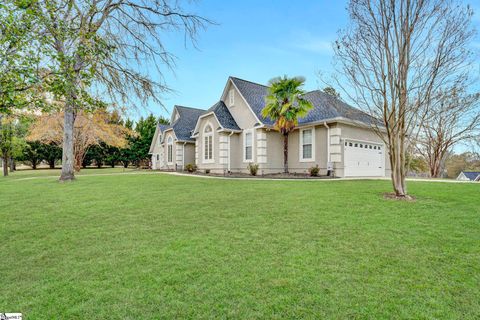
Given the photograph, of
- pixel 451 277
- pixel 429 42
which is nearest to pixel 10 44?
pixel 451 277

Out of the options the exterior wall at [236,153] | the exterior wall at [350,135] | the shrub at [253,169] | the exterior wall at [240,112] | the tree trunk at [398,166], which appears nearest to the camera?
the tree trunk at [398,166]

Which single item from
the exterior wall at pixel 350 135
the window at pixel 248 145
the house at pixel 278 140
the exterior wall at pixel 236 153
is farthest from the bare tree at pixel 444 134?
the exterior wall at pixel 236 153

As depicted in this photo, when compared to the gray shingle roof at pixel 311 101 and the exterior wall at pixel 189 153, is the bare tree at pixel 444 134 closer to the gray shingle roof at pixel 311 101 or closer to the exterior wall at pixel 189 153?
the gray shingle roof at pixel 311 101

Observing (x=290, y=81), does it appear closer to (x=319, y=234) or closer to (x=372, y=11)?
(x=372, y=11)

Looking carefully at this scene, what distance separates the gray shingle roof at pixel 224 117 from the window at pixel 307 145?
15.0 ft

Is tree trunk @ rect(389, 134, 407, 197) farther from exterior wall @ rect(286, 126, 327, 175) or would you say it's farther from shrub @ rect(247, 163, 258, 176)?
shrub @ rect(247, 163, 258, 176)

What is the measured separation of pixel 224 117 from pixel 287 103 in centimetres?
546

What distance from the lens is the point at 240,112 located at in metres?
18.4

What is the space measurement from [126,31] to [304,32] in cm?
844

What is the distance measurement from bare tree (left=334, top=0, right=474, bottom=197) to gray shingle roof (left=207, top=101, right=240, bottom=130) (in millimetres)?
10385

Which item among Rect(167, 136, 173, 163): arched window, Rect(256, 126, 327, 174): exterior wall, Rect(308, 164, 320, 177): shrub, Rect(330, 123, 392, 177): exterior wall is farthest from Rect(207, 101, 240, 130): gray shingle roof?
Rect(167, 136, 173, 163): arched window

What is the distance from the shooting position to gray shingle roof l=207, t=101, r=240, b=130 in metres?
18.0

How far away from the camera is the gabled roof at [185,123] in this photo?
23686 mm

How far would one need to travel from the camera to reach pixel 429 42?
25.3 feet
